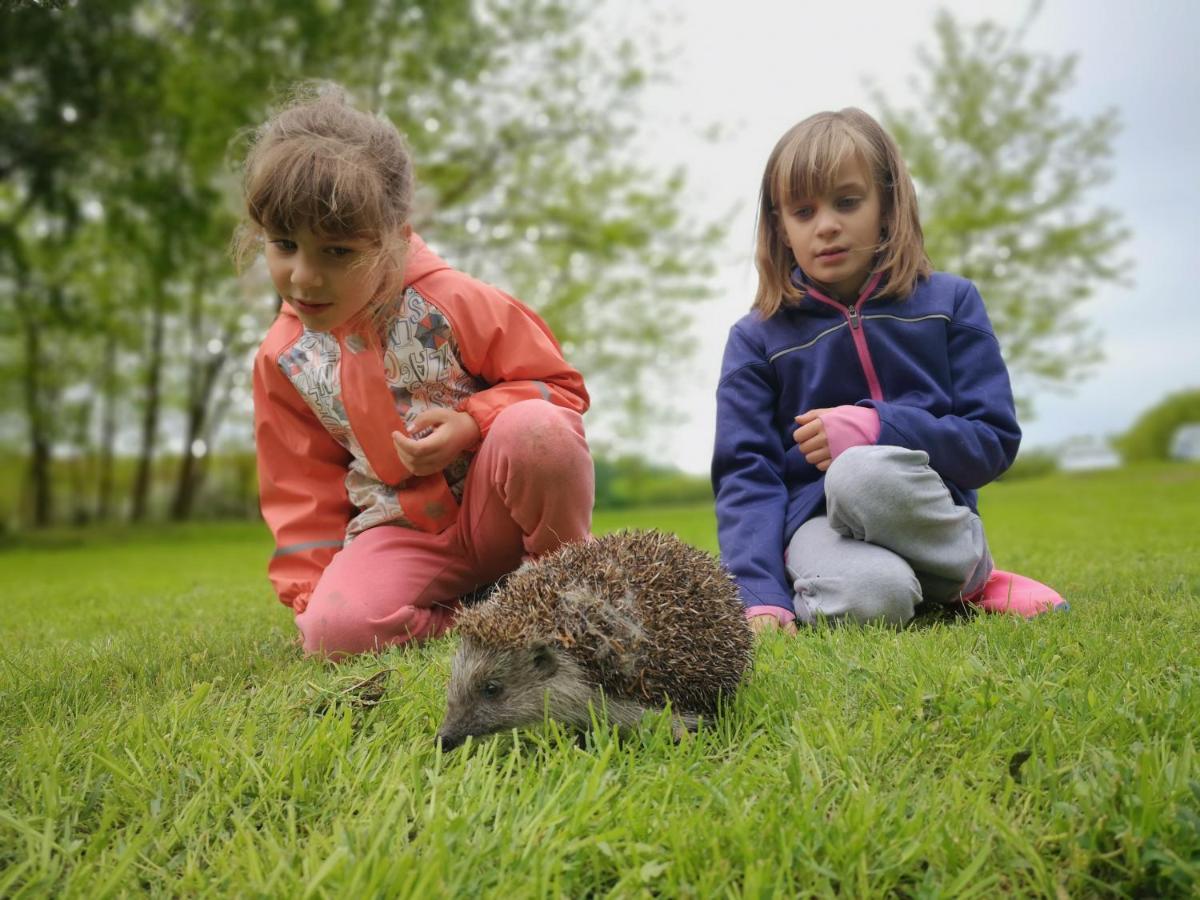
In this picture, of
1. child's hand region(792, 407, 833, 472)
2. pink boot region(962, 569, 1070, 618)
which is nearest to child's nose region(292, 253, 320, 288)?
child's hand region(792, 407, 833, 472)

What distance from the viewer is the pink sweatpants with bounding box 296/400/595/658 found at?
362 cm

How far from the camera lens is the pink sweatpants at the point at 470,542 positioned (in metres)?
3.62

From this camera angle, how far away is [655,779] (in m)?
1.99

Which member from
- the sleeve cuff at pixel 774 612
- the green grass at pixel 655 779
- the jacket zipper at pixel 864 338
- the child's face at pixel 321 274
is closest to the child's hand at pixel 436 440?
the child's face at pixel 321 274

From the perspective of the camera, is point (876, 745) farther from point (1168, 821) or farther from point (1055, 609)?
point (1055, 609)

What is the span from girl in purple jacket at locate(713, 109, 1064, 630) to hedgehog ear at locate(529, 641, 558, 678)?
4.67 feet

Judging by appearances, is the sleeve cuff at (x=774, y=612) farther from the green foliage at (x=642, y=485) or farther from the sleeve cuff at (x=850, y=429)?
the green foliage at (x=642, y=485)

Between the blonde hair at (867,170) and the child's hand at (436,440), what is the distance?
5.07ft

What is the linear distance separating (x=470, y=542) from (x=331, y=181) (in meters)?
1.66

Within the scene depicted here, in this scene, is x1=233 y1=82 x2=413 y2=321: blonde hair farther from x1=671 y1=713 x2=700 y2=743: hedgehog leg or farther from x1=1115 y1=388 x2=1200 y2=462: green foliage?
x1=1115 y1=388 x2=1200 y2=462: green foliage

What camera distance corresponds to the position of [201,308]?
2281cm

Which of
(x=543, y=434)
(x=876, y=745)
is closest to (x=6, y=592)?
(x=543, y=434)

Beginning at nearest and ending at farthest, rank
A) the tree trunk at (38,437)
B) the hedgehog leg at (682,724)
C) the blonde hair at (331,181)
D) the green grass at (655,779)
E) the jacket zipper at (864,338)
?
the green grass at (655,779) < the hedgehog leg at (682,724) < the blonde hair at (331,181) < the jacket zipper at (864,338) < the tree trunk at (38,437)

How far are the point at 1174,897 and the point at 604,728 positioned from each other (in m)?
1.21
